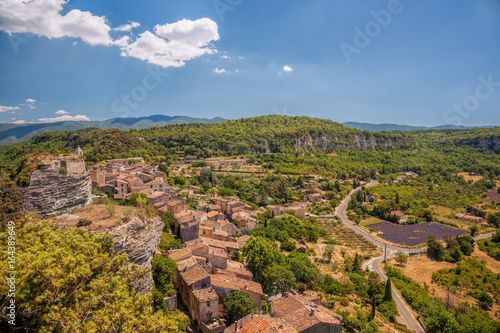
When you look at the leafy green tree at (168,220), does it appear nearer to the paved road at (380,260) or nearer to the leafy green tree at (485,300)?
the paved road at (380,260)

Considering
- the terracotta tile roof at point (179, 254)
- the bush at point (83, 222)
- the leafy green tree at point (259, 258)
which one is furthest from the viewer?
the leafy green tree at point (259, 258)

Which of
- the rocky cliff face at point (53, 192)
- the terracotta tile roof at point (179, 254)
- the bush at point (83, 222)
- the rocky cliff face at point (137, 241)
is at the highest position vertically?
the rocky cliff face at point (53, 192)

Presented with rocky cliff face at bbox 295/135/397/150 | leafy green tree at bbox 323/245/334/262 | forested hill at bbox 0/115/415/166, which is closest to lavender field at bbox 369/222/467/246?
leafy green tree at bbox 323/245/334/262

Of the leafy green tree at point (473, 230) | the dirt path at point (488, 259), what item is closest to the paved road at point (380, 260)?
the dirt path at point (488, 259)

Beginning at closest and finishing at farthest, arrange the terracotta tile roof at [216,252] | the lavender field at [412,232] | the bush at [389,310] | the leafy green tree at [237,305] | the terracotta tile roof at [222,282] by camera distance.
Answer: the leafy green tree at [237,305], the terracotta tile roof at [222,282], the terracotta tile roof at [216,252], the bush at [389,310], the lavender field at [412,232]

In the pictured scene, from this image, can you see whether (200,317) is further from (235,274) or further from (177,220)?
(177,220)

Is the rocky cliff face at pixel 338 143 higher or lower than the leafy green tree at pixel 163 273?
higher

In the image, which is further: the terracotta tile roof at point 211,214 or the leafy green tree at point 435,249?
the leafy green tree at point 435,249

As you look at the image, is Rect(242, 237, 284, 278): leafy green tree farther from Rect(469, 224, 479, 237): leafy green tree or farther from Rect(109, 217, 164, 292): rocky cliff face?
Rect(469, 224, 479, 237): leafy green tree
